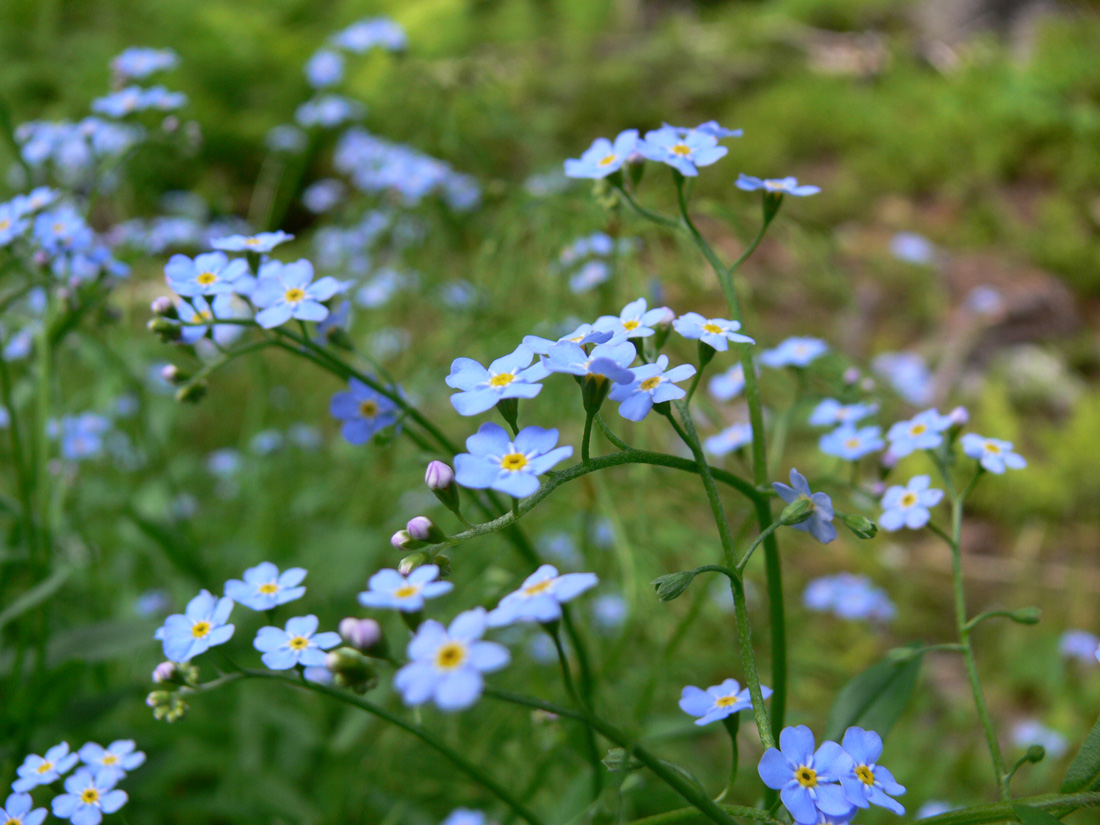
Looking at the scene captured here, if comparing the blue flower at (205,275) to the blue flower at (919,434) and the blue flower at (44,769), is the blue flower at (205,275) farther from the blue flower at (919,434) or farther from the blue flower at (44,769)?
the blue flower at (919,434)

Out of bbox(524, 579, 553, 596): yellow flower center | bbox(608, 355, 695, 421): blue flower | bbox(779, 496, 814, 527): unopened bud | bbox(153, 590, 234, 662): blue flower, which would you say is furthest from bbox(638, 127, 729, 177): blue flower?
bbox(153, 590, 234, 662): blue flower

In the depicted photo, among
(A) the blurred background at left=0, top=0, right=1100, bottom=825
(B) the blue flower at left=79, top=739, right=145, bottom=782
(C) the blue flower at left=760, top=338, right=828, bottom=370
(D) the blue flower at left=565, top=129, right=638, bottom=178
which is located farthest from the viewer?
(A) the blurred background at left=0, top=0, right=1100, bottom=825

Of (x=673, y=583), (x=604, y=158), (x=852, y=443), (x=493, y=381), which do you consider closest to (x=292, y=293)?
(x=493, y=381)

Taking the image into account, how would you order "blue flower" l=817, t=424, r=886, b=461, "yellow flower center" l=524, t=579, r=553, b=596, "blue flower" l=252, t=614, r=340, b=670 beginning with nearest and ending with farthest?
"yellow flower center" l=524, t=579, r=553, b=596 → "blue flower" l=252, t=614, r=340, b=670 → "blue flower" l=817, t=424, r=886, b=461

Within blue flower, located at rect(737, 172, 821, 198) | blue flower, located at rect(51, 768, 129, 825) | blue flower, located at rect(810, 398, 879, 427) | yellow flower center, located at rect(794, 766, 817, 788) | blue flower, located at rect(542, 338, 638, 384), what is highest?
blue flower, located at rect(737, 172, 821, 198)

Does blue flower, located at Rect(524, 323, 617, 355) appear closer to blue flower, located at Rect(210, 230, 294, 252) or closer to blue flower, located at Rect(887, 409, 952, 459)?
blue flower, located at Rect(210, 230, 294, 252)

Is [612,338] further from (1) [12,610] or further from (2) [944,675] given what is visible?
(2) [944,675]

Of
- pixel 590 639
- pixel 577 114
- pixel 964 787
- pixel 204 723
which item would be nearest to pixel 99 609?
pixel 204 723

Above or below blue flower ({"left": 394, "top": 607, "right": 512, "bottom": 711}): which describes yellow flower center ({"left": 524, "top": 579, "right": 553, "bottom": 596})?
above
